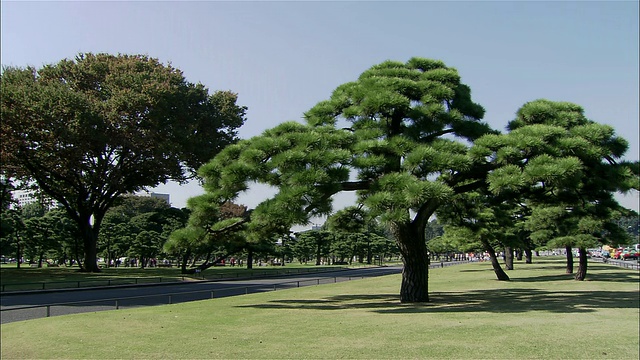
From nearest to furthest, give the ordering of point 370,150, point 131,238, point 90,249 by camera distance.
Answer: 1. point 370,150
2. point 90,249
3. point 131,238

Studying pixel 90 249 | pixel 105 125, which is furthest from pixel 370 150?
pixel 90 249

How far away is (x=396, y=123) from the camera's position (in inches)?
578

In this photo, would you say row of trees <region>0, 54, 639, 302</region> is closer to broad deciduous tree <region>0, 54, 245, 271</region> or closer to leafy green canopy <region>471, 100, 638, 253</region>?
leafy green canopy <region>471, 100, 638, 253</region>

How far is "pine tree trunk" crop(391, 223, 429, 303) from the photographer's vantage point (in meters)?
14.9

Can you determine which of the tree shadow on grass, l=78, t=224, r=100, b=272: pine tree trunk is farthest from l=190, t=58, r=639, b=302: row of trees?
l=78, t=224, r=100, b=272: pine tree trunk

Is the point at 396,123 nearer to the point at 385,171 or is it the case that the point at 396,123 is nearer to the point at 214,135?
the point at 385,171

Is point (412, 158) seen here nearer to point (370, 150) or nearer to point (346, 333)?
point (370, 150)

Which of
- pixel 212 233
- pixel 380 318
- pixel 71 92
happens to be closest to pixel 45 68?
pixel 71 92

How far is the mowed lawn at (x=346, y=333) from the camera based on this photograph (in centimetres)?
746

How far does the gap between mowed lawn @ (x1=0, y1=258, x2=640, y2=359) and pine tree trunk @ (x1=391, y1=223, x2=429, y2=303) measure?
799mm

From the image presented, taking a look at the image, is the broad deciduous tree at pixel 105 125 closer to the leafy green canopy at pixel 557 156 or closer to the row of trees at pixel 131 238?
the row of trees at pixel 131 238

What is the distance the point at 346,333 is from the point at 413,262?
6234 mm

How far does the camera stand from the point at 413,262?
1494cm

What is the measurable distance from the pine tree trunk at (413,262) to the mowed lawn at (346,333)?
2.62 feet
